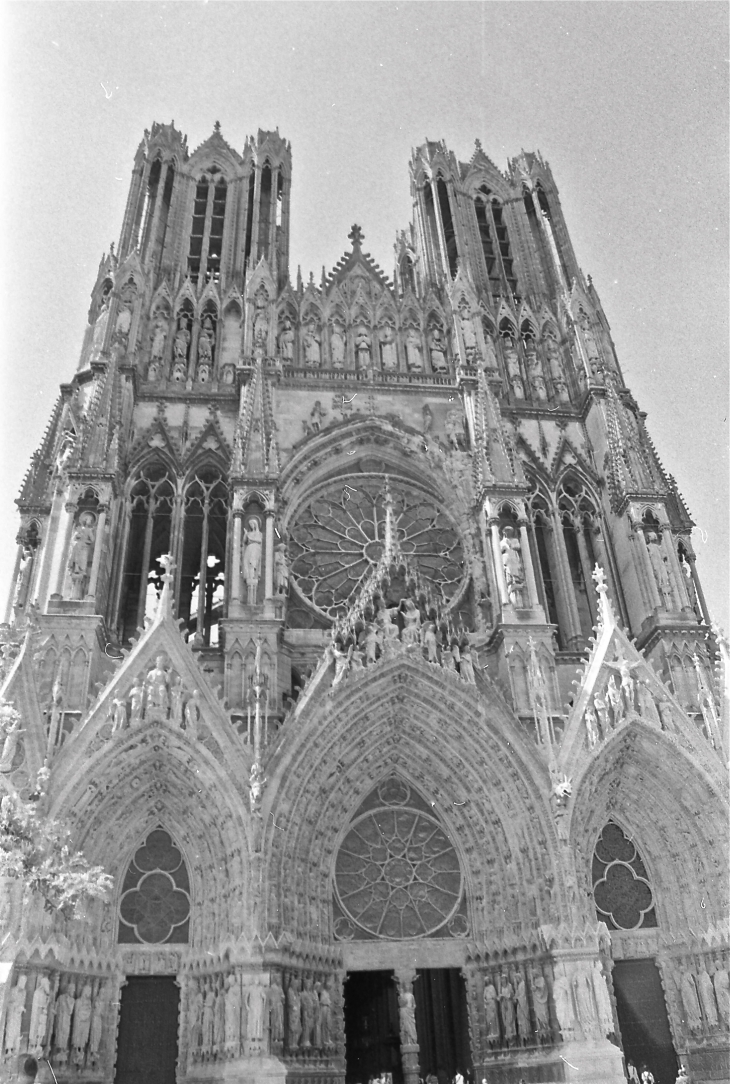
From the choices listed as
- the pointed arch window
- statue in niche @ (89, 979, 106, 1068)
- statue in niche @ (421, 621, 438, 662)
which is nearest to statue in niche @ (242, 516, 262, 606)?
statue in niche @ (421, 621, 438, 662)

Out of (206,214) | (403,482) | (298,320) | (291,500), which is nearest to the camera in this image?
(291,500)

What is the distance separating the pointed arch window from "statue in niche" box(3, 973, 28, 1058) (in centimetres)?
954

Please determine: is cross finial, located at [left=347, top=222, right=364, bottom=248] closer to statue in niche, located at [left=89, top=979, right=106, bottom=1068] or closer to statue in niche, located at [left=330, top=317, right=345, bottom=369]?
statue in niche, located at [left=330, top=317, right=345, bottom=369]

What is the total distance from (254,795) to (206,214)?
736 inches

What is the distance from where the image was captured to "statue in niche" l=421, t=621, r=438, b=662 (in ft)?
57.1

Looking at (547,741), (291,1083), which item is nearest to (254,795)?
(291,1083)

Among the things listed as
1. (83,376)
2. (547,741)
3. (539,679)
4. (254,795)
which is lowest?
(254,795)

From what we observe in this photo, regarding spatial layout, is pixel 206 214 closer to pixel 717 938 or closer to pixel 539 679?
pixel 539 679

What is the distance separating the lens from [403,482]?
2244 centimetres

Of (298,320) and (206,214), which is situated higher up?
(206,214)

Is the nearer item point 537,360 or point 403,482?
point 403,482

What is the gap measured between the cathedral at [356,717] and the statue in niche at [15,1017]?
Answer: 0.11ft

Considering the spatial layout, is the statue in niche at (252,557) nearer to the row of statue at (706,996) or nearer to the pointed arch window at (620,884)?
Answer: the pointed arch window at (620,884)

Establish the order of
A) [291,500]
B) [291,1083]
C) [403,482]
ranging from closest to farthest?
[291,1083]
[291,500]
[403,482]
